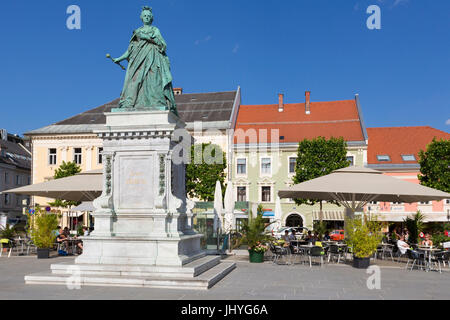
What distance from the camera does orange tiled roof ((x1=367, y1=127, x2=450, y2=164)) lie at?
38.6m

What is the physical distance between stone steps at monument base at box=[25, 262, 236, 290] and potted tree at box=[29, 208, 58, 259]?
6.21 m

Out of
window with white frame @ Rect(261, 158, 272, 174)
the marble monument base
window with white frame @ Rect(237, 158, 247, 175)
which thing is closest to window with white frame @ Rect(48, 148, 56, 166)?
window with white frame @ Rect(237, 158, 247, 175)

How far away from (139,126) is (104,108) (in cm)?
3522

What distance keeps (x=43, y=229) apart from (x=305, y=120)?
28.6 meters

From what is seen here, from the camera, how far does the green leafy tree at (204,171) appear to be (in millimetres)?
32531

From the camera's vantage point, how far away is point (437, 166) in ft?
89.8

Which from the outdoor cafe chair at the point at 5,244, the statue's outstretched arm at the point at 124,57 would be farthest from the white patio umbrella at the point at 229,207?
the statue's outstretched arm at the point at 124,57

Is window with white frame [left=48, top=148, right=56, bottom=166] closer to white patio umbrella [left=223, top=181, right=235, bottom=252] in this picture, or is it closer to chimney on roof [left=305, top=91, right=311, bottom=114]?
chimney on roof [left=305, top=91, right=311, bottom=114]

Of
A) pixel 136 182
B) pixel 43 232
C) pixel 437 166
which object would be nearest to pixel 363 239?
pixel 136 182

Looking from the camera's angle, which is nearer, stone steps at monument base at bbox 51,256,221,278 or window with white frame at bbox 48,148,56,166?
stone steps at monument base at bbox 51,256,221,278

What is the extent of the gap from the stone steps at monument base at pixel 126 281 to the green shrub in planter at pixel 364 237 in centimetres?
493

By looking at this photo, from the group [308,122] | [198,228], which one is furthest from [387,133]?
[198,228]

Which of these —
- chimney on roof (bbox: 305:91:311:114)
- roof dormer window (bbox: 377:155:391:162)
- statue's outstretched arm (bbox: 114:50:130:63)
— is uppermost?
chimney on roof (bbox: 305:91:311:114)
